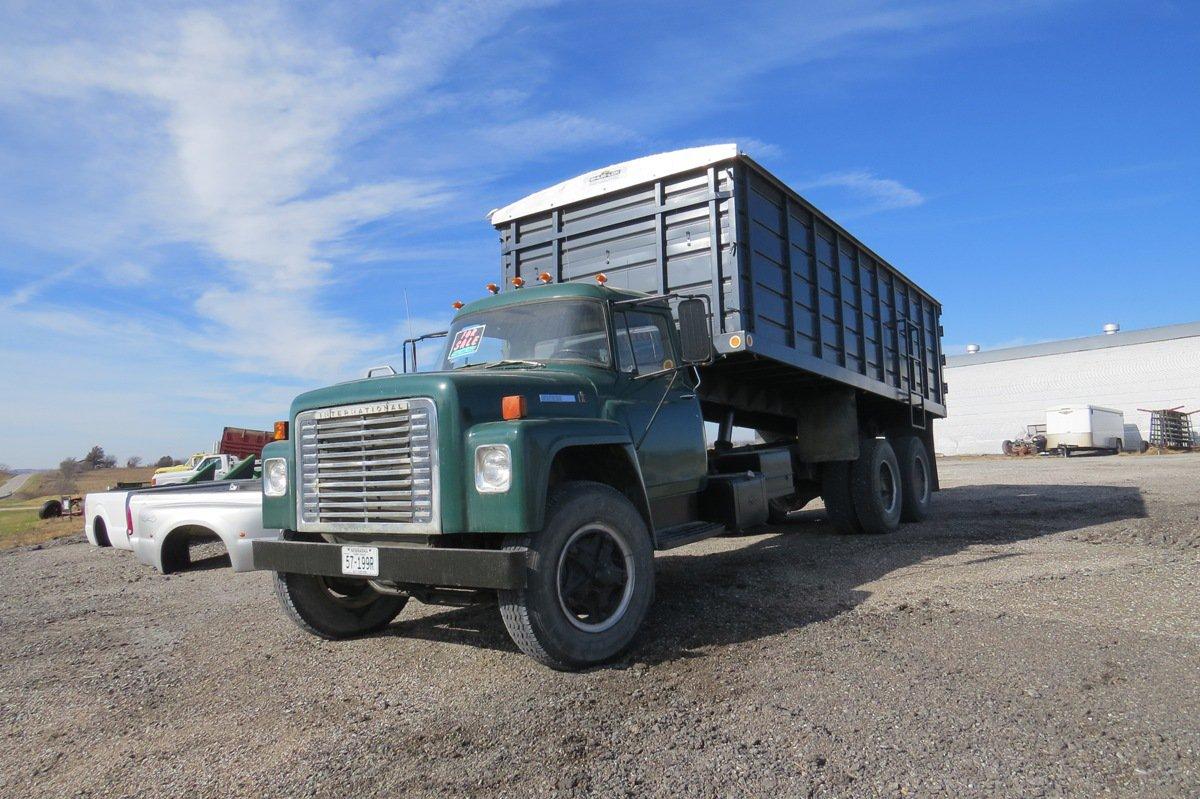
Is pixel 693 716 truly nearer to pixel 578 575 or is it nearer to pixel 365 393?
pixel 578 575

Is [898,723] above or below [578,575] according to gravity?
below

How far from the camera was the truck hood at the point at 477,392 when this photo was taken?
4324mm

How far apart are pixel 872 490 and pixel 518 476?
6.00m

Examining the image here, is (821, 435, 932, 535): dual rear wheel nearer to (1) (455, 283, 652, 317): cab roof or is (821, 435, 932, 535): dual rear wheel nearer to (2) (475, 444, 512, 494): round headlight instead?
(1) (455, 283, 652, 317): cab roof

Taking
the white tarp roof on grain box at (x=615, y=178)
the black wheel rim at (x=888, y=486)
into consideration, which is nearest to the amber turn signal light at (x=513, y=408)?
the white tarp roof on grain box at (x=615, y=178)

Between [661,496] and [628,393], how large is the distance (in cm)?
76

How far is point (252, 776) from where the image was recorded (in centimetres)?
315

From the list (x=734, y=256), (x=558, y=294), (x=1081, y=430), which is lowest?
(x=1081, y=430)

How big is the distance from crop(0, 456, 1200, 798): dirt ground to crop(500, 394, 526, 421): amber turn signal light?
134 centimetres

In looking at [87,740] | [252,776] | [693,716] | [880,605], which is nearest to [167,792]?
[252,776]

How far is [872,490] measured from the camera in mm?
8992

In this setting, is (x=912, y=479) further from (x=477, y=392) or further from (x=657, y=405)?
(x=477, y=392)

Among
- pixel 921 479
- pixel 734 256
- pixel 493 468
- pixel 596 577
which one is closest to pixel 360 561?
pixel 493 468

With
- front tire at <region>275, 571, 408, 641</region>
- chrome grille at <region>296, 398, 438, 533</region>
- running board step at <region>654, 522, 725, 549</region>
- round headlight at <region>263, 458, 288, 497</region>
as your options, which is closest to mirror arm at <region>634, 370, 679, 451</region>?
running board step at <region>654, 522, 725, 549</region>
